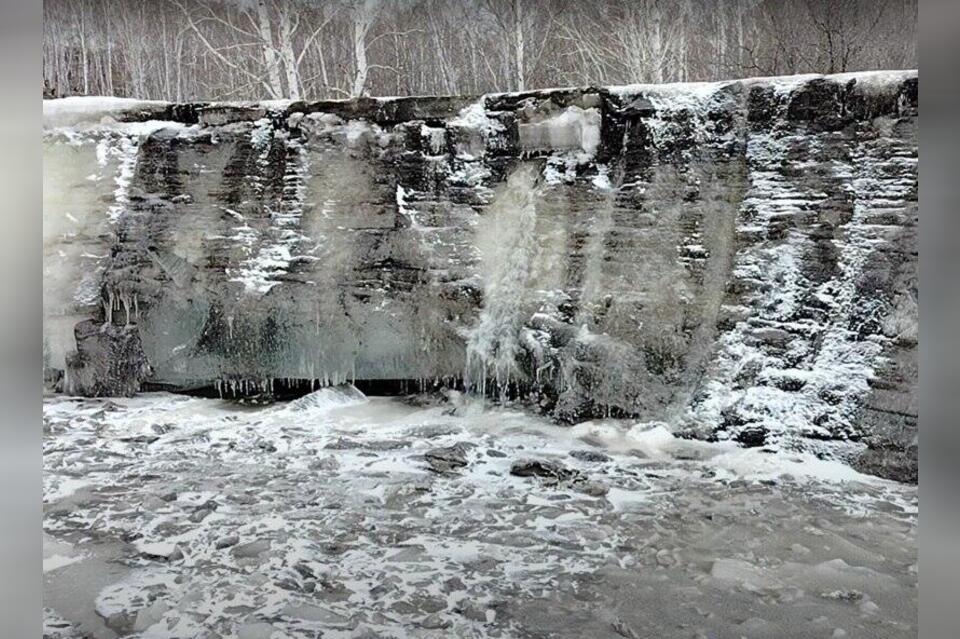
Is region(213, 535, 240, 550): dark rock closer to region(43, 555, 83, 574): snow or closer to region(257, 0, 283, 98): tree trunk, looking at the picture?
region(43, 555, 83, 574): snow

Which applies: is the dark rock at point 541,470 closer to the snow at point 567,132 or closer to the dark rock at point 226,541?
the dark rock at point 226,541

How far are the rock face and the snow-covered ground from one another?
497mm

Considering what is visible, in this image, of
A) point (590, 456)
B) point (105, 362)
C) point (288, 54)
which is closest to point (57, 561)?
point (590, 456)

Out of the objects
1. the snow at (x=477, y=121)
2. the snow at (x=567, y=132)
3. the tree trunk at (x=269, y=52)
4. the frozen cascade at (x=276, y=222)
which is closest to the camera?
the snow at (x=567, y=132)

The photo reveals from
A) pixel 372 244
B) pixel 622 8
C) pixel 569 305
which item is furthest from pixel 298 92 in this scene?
pixel 569 305

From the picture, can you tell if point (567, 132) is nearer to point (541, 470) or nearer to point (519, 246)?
point (519, 246)

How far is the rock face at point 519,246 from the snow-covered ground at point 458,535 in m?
0.50

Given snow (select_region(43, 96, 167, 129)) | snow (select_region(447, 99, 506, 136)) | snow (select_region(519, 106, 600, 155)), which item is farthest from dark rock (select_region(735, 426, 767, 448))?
snow (select_region(43, 96, 167, 129))

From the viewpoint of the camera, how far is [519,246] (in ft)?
15.6

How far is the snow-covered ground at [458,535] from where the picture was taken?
214cm

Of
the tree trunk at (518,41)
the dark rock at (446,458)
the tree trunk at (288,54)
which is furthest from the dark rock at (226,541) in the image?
the tree trunk at (288,54)

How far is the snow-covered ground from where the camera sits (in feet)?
7.02

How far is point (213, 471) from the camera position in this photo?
11.7ft

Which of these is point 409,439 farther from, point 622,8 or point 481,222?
point 622,8
